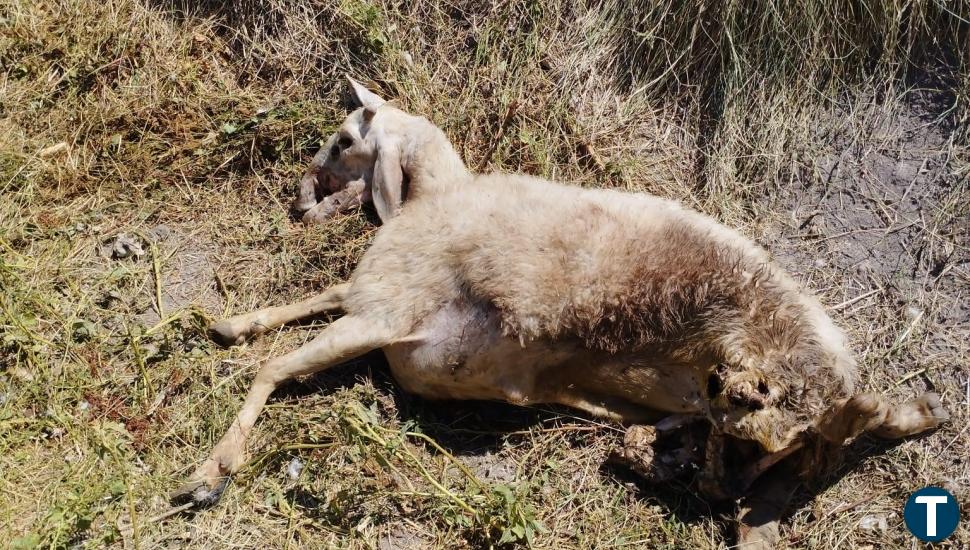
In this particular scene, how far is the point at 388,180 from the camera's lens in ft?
14.3

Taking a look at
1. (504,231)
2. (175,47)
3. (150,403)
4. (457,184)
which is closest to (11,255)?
(150,403)

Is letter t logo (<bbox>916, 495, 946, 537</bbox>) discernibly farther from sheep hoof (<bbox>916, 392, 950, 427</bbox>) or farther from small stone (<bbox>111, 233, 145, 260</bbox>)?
small stone (<bbox>111, 233, 145, 260</bbox>)

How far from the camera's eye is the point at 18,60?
5.01 metres

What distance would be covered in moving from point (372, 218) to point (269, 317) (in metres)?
0.85

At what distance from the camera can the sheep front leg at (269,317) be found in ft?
13.7

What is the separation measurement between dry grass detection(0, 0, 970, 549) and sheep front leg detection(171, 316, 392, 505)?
11 cm

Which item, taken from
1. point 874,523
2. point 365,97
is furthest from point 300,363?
point 874,523

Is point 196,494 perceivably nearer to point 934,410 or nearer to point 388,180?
point 388,180

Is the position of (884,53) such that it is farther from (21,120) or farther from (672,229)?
(21,120)

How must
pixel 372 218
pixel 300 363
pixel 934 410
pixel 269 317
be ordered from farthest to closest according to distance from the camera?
pixel 372 218 < pixel 269 317 < pixel 300 363 < pixel 934 410

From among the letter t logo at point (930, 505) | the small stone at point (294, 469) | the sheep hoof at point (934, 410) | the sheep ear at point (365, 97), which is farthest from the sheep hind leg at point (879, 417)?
the sheep ear at point (365, 97)

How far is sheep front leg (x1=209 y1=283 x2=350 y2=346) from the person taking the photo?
13.7ft

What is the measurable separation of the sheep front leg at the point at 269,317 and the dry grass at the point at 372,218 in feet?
0.26

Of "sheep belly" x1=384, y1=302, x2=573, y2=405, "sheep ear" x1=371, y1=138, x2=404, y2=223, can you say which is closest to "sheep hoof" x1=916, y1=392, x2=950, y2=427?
"sheep belly" x1=384, y1=302, x2=573, y2=405
